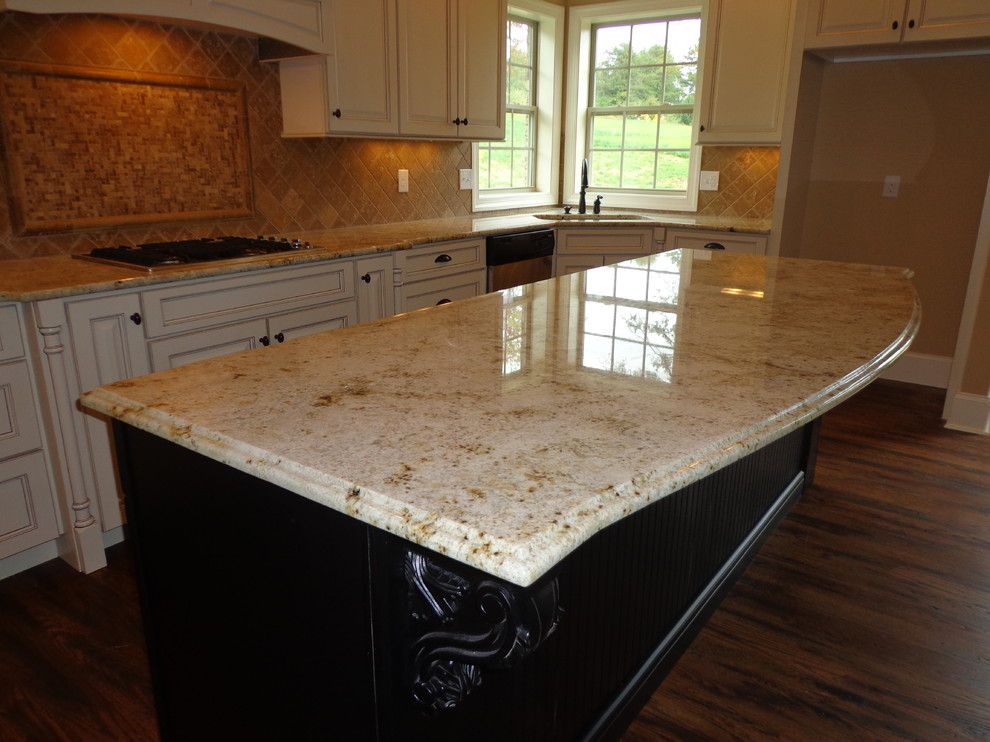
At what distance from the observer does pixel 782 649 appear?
6.18 feet

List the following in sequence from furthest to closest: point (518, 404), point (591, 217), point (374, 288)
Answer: point (591, 217), point (374, 288), point (518, 404)

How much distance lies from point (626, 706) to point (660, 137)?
4161 millimetres

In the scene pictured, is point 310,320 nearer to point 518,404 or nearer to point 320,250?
point 320,250

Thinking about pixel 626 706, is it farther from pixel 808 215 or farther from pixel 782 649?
pixel 808 215

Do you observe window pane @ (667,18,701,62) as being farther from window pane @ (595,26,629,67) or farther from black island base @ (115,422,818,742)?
black island base @ (115,422,818,742)

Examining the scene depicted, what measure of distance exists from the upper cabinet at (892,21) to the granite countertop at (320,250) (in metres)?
0.99

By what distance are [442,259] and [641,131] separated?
2.32 m

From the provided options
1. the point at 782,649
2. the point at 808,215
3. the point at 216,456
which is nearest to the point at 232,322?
the point at 216,456

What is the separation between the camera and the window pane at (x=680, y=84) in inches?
184

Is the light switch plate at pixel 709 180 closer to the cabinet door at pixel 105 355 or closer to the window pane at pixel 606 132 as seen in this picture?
the window pane at pixel 606 132

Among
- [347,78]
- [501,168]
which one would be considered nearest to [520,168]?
[501,168]

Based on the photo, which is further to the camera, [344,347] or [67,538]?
[67,538]

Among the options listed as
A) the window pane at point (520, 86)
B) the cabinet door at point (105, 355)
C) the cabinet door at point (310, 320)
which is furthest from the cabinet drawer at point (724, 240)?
the cabinet door at point (105, 355)

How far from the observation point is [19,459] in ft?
6.70
